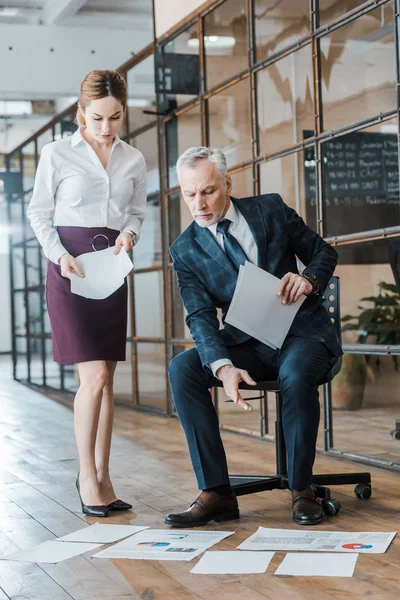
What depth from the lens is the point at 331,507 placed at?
2.47 meters

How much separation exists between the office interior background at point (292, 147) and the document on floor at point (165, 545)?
117 centimetres

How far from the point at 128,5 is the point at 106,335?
566 cm

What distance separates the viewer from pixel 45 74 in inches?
290

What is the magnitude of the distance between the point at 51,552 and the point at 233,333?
0.80m

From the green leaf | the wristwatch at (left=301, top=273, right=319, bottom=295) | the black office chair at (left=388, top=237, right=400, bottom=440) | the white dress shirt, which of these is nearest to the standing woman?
the white dress shirt

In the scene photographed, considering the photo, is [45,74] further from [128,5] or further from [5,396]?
[5,396]

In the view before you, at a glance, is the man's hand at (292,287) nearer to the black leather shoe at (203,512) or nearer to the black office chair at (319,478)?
the black office chair at (319,478)

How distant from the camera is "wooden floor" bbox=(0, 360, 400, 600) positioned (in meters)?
1.86

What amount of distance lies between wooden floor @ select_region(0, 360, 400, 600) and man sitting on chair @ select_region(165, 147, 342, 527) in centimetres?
18

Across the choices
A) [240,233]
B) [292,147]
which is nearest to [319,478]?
[240,233]

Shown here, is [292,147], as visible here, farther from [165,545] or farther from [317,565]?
[317,565]

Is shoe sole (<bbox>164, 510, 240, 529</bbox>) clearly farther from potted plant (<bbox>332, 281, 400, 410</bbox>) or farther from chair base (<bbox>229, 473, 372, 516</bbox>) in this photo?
potted plant (<bbox>332, 281, 400, 410</bbox>)

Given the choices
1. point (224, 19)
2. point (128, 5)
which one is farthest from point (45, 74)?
point (224, 19)

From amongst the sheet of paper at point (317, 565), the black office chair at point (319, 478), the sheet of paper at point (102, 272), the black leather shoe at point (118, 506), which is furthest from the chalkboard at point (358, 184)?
the sheet of paper at point (317, 565)
